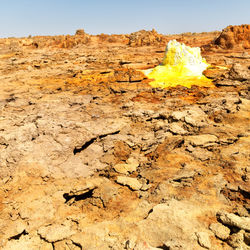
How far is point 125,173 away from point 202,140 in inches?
73.2

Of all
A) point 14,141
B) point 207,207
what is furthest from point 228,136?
point 14,141

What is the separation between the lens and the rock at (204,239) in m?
2.14

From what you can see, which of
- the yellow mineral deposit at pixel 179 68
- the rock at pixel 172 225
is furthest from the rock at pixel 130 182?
the yellow mineral deposit at pixel 179 68

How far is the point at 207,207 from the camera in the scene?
2.72 m

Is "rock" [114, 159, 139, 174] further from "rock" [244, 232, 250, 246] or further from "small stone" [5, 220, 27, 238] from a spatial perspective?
"rock" [244, 232, 250, 246]

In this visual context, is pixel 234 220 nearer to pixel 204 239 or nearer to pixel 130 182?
pixel 204 239

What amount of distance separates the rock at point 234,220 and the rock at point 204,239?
317 mm

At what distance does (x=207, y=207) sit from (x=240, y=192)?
2.06 ft

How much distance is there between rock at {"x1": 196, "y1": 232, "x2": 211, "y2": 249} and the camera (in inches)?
84.3

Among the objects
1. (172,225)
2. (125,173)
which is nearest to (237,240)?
(172,225)

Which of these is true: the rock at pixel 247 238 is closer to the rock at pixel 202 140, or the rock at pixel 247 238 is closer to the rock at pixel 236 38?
the rock at pixel 202 140

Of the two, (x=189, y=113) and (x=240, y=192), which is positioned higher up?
(x=189, y=113)

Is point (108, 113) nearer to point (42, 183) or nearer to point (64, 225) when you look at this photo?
point (42, 183)

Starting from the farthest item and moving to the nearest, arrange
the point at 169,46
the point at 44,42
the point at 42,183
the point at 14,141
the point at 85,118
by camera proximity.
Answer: the point at 44,42, the point at 169,46, the point at 85,118, the point at 14,141, the point at 42,183
